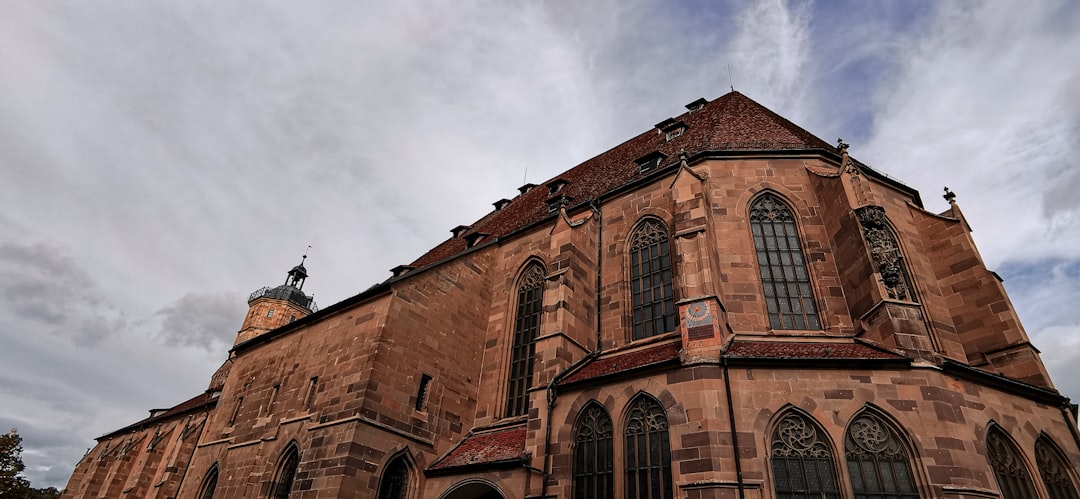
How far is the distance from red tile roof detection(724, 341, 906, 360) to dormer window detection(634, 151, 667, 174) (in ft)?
21.6

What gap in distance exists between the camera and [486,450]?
40.4ft

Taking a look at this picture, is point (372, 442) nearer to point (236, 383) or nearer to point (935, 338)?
point (236, 383)

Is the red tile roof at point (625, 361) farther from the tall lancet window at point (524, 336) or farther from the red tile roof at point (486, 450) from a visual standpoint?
the tall lancet window at point (524, 336)

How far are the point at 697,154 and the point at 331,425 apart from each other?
34.4 feet

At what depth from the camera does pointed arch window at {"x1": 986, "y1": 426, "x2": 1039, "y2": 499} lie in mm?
8766

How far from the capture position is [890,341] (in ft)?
30.7

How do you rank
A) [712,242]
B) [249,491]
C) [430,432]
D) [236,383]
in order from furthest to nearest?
[236,383] → [249,491] → [430,432] → [712,242]

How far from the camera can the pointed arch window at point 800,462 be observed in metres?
8.40

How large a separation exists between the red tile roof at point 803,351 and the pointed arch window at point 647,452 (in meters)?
1.69

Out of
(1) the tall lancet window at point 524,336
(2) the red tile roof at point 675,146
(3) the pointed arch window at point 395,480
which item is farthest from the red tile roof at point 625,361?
(2) the red tile roof at point 675,146

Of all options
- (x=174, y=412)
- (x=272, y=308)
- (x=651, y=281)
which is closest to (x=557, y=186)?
(x=651, y=281)

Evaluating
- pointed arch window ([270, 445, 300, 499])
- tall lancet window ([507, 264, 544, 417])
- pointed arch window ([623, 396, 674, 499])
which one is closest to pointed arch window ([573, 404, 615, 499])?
pointed arch window ([623, 396, 674, 499])

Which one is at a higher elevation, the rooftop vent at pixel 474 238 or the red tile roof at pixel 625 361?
the rooftop vent at pixel 474 238

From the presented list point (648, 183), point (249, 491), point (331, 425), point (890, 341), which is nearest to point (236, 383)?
point (249, 491)
